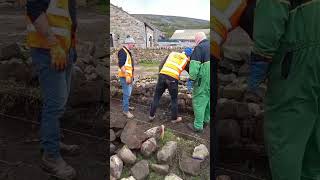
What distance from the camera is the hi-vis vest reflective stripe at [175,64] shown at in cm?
258

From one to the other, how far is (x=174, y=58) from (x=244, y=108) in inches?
20.9

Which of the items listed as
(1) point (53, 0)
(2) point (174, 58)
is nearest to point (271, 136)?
(2) point (174, 58)

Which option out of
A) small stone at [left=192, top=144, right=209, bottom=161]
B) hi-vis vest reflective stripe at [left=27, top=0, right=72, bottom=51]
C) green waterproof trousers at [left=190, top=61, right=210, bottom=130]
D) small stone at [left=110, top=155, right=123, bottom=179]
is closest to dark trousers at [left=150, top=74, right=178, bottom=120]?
green waterproof trousers at [left=190, top=61, right=210, bottom=130]

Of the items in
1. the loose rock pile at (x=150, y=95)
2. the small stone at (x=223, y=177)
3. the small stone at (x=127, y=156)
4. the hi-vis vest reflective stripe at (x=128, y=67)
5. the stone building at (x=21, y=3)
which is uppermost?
the stone building at (x=21, y=3)

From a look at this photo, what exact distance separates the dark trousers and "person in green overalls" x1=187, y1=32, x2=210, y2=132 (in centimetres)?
10

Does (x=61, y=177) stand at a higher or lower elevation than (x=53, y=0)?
lower

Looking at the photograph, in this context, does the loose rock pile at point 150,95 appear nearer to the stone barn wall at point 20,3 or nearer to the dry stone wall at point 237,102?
the dry stone wall at point 237,102

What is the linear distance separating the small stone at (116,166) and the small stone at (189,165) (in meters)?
0.34

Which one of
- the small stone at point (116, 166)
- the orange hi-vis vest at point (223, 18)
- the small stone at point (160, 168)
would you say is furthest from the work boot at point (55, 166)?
the orange hi-vis vest at point (223, 18)

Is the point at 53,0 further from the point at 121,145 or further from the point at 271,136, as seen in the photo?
the point at 271,136

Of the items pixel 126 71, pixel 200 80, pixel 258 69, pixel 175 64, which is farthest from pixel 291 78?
pixel 126 71

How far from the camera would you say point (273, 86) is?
228cm

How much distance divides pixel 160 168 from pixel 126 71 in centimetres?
56

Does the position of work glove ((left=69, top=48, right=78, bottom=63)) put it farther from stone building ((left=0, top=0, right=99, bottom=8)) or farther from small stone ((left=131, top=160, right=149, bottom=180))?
small stone ((left=131, top=160, right=149, bottom=180))
